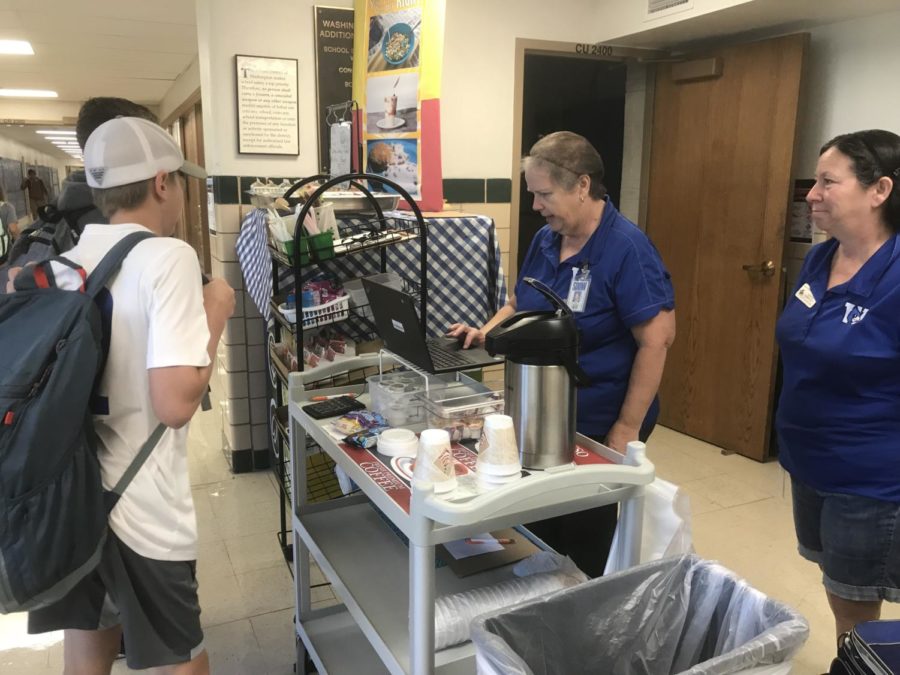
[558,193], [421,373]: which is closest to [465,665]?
[421,373]

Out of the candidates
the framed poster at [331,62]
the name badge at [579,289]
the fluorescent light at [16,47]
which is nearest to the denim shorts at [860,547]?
the name badge at [579,289]

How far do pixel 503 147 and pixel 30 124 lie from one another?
9.23 metres

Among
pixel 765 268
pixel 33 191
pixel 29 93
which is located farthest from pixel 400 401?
pixel 33 191

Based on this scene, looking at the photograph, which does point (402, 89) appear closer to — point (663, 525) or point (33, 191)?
point (663, 525)

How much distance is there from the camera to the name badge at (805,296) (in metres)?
1.75

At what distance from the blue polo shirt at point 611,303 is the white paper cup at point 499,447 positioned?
621 millimetres

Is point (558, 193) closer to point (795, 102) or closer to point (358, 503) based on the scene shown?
point (358, 503)

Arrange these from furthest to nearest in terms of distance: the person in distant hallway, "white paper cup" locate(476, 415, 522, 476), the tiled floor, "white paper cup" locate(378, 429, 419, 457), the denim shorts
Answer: the person in distant hallway < the tiled floor < the denim shorts < "white paper cup" locate(378, 429, 419, 457) < "white paper cup" locate(476, 415, 522, 476)

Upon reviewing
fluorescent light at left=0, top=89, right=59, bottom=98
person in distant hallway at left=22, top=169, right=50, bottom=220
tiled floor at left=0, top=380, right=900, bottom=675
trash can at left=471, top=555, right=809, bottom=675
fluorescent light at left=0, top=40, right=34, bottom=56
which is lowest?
tiled floor at left=0, top=380, right=900, bottom=675

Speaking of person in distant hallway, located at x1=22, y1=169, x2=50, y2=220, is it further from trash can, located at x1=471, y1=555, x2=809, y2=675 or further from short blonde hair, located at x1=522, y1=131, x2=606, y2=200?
trash can, located at x1=471, y1=555, x2=809, y2=675

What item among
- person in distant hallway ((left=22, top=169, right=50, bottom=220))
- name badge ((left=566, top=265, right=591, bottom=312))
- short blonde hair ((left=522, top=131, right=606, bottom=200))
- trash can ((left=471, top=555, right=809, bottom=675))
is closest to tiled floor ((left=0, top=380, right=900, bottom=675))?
trash can ((left=471, top=555, right=809, bottom=675))

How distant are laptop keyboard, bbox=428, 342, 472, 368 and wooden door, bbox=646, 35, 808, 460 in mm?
2370

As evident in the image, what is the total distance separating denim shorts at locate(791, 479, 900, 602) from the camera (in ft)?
5.30

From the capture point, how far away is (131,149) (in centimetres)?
137
